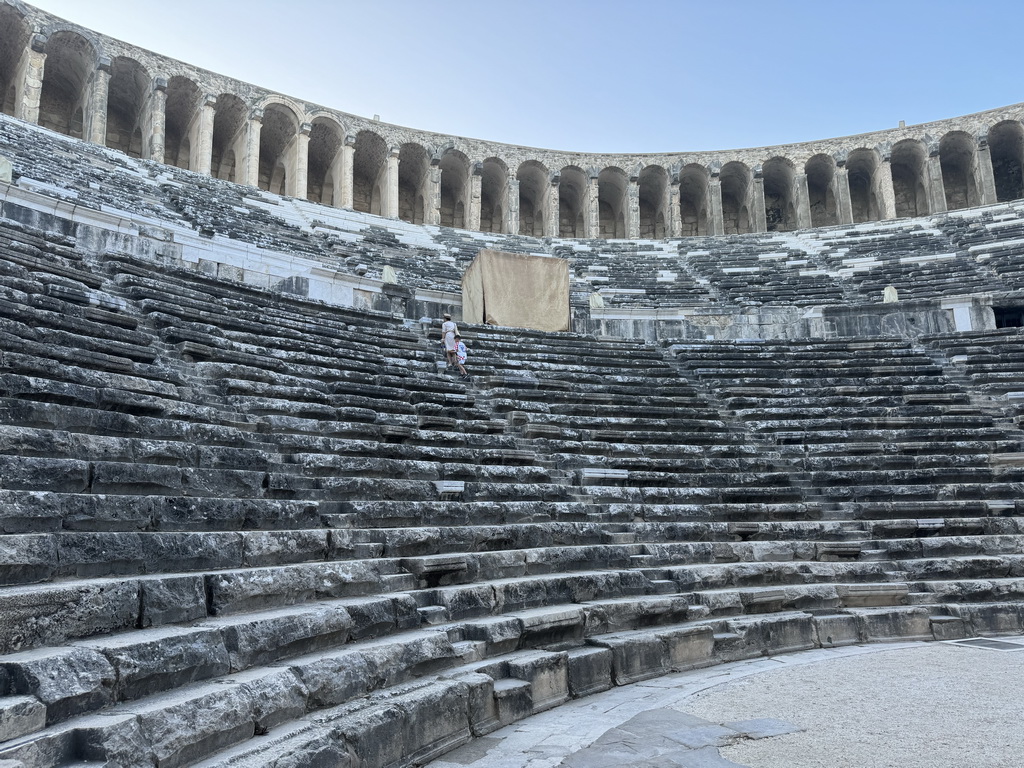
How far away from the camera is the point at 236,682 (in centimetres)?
325

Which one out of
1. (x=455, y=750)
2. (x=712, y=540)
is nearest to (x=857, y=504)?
(x=712, y=540)

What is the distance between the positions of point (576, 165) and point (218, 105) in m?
12.5

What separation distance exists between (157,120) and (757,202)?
20.2 metres

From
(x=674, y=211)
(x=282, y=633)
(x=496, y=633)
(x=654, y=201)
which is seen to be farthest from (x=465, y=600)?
(x=654, y=201)

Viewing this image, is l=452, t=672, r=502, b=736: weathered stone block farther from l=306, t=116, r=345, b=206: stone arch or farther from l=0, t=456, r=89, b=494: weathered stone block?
l=306, t=116, r=345, b=206: stone arch

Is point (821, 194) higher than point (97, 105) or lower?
higher

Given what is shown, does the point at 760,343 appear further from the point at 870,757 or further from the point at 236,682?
the point at 236,682

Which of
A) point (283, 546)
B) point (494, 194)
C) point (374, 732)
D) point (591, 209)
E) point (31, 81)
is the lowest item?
point (374, 732)

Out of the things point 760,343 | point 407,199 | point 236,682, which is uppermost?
point 407,199

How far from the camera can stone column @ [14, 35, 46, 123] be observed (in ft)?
67.3

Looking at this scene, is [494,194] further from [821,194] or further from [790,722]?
[790,722]

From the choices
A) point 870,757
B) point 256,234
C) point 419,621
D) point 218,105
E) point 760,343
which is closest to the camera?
point 870,757

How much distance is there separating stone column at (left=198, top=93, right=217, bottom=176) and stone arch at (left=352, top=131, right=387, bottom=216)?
183 inches

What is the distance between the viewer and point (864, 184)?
99.0 feet
